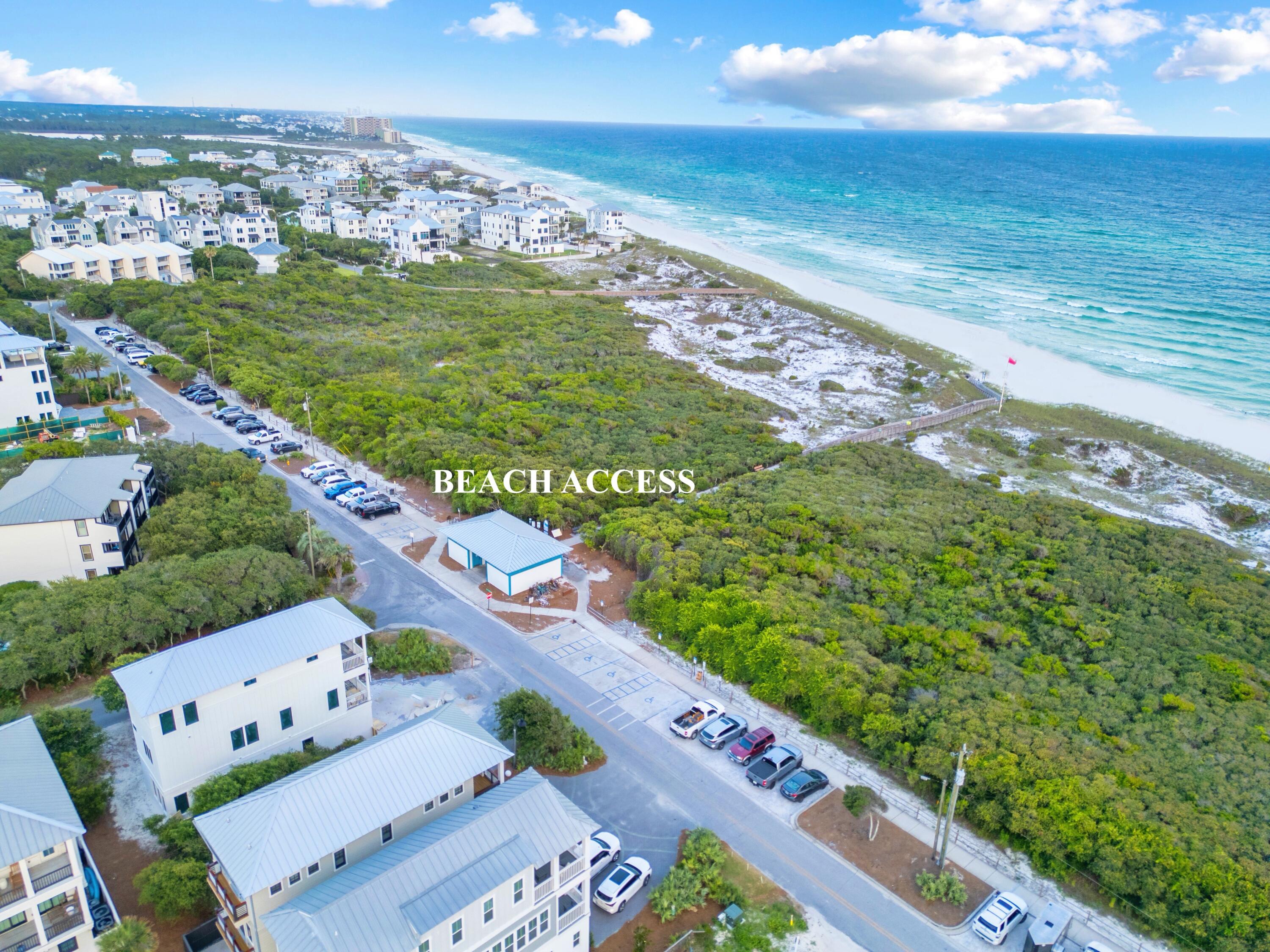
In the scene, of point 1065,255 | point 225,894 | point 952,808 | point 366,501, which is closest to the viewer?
point 225,894

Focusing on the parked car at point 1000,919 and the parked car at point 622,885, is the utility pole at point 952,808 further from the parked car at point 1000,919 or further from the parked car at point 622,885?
the parked car at point 622,885

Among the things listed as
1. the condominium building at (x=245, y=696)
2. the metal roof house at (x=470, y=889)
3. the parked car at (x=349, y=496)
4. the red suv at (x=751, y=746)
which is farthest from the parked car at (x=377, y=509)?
the metal roof house at (x=470, y=889)

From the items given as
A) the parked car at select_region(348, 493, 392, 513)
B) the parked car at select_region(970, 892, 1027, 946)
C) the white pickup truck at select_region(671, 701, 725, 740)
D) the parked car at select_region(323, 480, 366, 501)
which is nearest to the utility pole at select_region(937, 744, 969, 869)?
the parked car at select_region(970, 892, 1027, 946)

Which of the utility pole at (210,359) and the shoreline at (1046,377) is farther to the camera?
the shoreline at (1046,377)

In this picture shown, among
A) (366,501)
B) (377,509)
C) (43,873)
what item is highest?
(43,873)

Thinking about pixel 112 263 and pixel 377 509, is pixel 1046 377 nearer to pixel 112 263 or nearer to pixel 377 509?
pixel 377 509

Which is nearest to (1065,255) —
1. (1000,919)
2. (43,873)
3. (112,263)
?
(1000,919)
